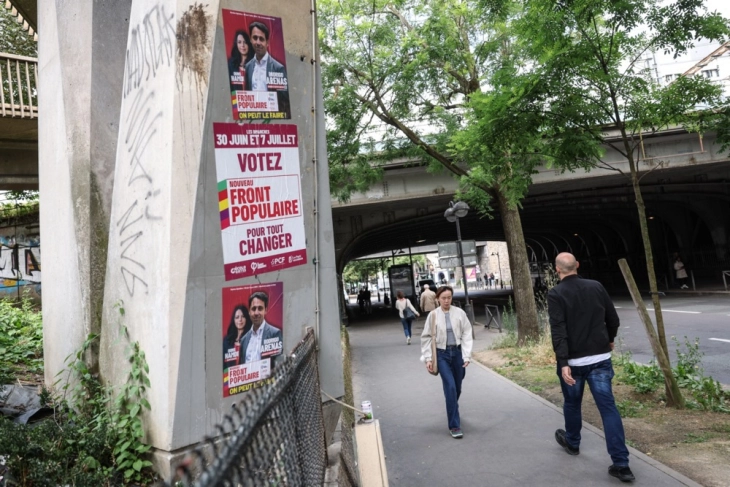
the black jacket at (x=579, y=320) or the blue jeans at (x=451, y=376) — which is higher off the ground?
the black jacket at (x=579, y=320)

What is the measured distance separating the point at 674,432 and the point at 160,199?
554cm

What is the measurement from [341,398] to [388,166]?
633 inches

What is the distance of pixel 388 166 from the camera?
20.9m

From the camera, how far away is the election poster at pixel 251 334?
4277 millimetres

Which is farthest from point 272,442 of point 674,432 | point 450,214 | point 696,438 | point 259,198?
point 450,214

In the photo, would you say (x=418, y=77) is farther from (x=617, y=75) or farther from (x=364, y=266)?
(x=364, y=266)

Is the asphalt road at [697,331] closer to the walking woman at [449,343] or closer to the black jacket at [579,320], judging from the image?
the walking woman at [449,343]

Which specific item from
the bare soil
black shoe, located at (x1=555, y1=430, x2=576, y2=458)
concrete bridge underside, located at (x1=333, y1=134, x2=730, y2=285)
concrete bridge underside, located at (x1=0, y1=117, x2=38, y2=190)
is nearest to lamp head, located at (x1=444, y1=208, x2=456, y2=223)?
concrete bridge underside, located at (x1=333, y1=134, x2=730, y2=285)

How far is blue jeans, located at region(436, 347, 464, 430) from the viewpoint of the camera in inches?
252

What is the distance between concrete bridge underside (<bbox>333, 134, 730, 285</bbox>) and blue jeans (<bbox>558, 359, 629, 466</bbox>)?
417 inches

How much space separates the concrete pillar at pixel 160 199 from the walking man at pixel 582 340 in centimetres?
216

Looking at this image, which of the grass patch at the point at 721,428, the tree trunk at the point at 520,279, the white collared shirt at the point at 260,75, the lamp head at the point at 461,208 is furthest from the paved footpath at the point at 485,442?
the lamp head at the point at 461,208

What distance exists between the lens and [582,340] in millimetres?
4875

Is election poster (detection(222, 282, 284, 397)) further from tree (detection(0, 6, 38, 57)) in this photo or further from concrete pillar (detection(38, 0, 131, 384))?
tree (detection(0, 6, 38, 57))
